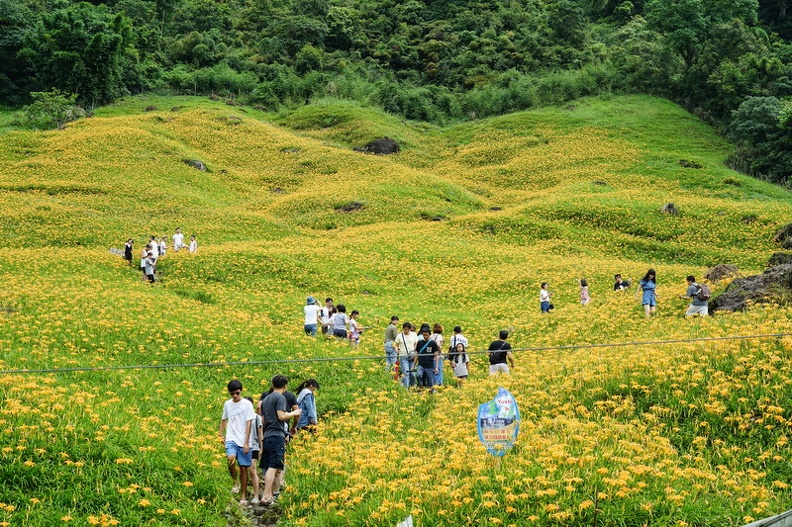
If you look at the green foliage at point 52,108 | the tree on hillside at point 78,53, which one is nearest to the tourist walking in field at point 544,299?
the green foliage at point 52,108

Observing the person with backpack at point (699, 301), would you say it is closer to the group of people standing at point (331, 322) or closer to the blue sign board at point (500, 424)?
the group of people standing at point (331, 322)

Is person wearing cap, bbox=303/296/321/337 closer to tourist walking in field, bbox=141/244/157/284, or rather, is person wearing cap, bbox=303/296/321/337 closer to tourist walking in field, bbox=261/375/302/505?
tourist walking in field, bbox=261/375/302/505

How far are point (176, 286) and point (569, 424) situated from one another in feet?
65.6

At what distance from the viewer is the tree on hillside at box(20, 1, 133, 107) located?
69.5 metres

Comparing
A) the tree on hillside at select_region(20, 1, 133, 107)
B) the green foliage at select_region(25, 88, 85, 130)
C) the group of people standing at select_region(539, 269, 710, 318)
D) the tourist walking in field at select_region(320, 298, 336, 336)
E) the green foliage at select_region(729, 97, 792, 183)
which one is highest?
the tree on hillside at select_region(20, 1, 133, 107)

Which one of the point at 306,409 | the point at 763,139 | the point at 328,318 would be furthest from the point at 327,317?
the point at 763,139

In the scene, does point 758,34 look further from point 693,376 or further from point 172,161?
point 693,376

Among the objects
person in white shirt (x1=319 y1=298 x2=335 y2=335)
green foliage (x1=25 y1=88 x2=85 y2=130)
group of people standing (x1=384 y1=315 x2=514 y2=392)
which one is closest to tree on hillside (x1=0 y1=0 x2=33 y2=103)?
green foliage (x1=25 y1=88 x2=85 y2=130)

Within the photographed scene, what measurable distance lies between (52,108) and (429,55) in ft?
198

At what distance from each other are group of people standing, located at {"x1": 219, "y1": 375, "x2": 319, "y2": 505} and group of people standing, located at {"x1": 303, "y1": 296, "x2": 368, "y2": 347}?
27.3ft

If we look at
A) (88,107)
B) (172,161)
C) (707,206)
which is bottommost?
(707,206)

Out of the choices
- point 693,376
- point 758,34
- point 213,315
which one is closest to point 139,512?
point 693,376

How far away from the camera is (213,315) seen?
2066 centimetres

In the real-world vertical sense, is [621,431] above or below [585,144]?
below
